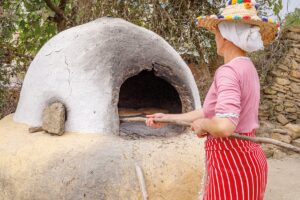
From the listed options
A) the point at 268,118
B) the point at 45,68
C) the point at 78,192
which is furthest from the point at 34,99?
the point at 268,118

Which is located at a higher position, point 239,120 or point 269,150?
point 239,120

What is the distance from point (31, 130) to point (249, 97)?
6.96ft

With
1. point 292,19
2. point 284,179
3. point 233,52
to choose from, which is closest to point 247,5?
point 233,52

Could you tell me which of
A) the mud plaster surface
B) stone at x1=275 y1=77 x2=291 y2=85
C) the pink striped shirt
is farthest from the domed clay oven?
stone at x1=275 y1=77 x2=291 y2=85

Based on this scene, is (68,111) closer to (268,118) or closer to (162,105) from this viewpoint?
(162,105)

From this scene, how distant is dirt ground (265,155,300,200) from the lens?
5.94 metres

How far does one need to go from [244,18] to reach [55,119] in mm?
1862

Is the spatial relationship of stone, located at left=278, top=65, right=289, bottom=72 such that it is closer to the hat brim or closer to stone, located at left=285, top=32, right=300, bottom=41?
stone, located at left=285, top=32, right=300, bottom=41

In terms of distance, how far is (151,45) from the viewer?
4031 millimetres

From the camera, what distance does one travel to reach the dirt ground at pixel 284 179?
234 inches

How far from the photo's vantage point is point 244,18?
92.9 inches

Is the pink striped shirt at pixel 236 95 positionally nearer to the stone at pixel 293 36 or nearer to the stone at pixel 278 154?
the stone at pixel 278 154

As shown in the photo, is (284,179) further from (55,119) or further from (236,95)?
(236,95)

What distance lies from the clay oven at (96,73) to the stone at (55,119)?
0.06 meters
